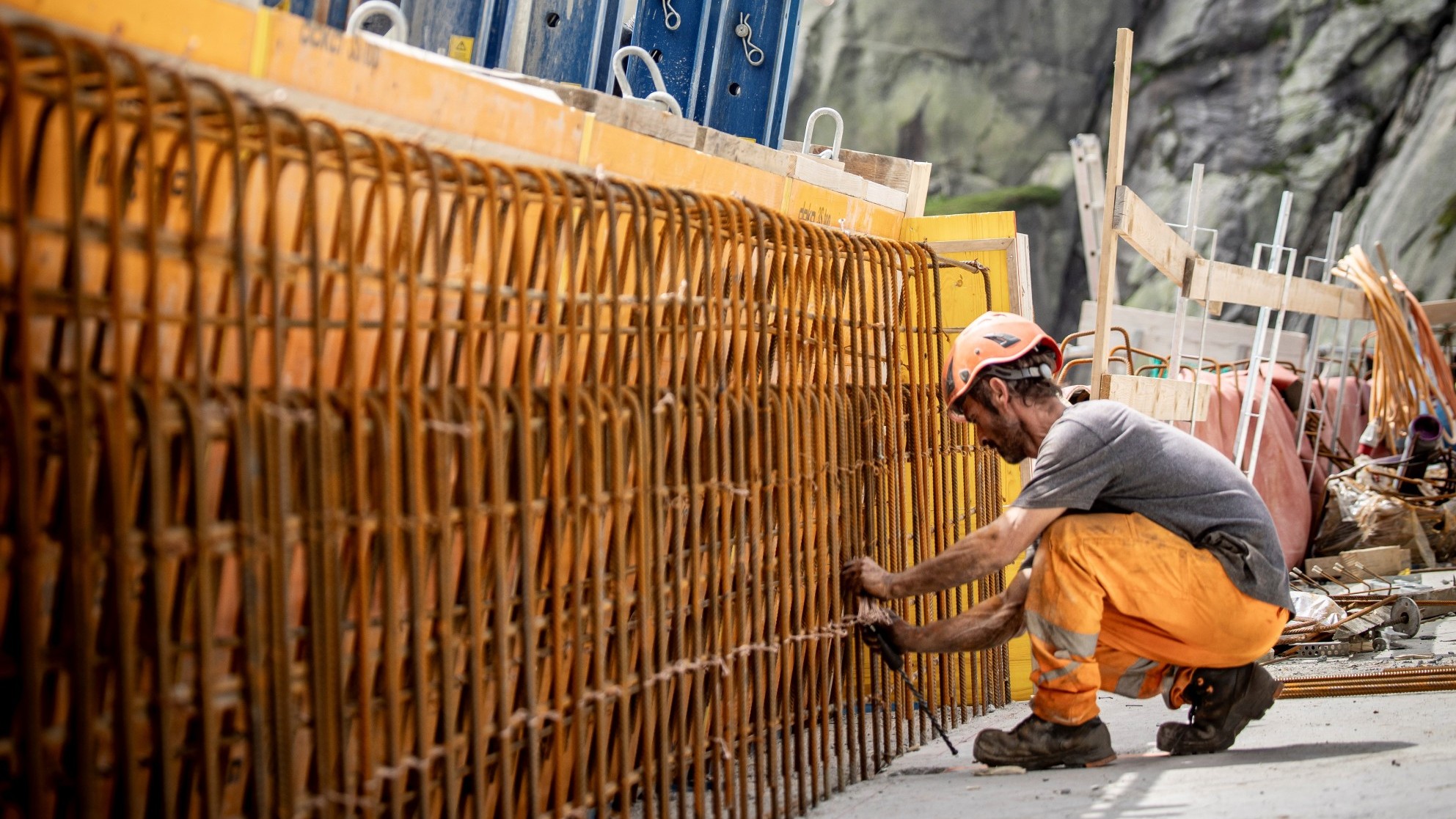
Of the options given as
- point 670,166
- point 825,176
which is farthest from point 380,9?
point 825,176

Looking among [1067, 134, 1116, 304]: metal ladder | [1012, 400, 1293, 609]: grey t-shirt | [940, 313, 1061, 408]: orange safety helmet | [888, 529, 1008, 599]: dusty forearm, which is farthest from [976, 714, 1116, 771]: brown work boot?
[1067, 134, 1116, 304]: metal ladder

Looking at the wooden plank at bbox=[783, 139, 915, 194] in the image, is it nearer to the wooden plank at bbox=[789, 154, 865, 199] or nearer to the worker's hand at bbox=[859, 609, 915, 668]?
the wooden plank at bbox=[789, 154, 865, 199]

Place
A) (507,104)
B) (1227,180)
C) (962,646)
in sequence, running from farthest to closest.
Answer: (1227,180) < (962,646) < (507,104)

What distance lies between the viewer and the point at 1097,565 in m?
3.44

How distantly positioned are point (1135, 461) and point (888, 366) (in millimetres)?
802

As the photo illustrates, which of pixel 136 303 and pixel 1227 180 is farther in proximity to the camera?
pixel 1227 180

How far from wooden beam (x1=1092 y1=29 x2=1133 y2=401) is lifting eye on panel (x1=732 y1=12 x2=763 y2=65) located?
2.47 metres

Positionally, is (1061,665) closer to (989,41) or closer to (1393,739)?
(1393,739)

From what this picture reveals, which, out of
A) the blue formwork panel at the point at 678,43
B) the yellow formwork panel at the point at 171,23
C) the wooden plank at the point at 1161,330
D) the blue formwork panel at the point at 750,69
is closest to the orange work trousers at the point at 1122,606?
the yellow formwork panel at the point at 171,23

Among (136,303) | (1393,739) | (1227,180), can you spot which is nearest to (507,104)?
(136,303)

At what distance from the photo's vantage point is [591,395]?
2.56 meters

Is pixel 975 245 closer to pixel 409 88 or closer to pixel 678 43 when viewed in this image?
pixel 409 88

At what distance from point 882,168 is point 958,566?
7.65ft

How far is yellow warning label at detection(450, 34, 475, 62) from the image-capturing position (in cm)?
502
